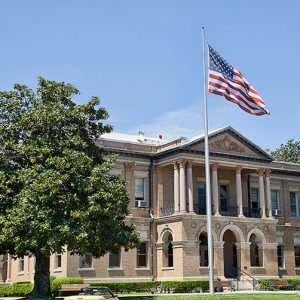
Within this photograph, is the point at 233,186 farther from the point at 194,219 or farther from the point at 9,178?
the point at 9,178

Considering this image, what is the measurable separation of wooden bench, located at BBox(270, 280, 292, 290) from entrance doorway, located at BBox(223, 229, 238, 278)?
4.10m

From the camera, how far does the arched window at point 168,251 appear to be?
46.1 metres

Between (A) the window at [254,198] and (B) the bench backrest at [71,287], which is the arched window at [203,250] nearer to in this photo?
(A) the window at [254,198]

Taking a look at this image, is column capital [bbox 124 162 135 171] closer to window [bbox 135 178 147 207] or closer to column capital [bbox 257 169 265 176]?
window [bbox 135 178 147 207]

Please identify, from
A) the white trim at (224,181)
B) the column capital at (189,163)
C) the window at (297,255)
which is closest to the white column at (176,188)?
the column capital at (189,163)

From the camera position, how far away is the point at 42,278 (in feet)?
96.5

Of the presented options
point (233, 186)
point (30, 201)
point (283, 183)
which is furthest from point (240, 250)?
point (30, 201)

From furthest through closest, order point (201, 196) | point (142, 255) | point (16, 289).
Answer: point (201, 196), point (142, 255), point (16, 289)

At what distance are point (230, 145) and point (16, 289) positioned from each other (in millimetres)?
20027

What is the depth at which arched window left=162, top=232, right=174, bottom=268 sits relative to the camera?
46062mm

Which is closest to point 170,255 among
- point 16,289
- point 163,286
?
point 163,286

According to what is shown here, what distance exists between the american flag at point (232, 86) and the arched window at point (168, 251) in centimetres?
1851

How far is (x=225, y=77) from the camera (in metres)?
29.9

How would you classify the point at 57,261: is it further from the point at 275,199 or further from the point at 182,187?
the point at 275,199
